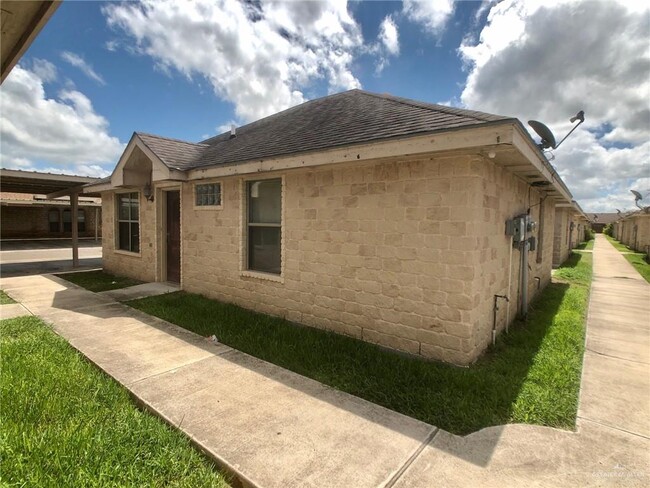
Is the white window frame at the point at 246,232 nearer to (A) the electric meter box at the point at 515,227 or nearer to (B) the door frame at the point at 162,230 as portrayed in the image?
(B) the door frame at the point at 162,230

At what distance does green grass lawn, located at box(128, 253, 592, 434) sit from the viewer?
10.6 ft

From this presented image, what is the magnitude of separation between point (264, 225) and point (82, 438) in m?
4.30

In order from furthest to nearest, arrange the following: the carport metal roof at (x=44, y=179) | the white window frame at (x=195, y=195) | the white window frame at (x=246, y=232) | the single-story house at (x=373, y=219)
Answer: the carport metal roof at (x=44, y=179)
the white window frame at (x=195, y=195)
the white window frame at (x=246, y=232)
the single-story house at (x=373, y=219)

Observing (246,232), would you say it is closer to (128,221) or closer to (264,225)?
(264,225)

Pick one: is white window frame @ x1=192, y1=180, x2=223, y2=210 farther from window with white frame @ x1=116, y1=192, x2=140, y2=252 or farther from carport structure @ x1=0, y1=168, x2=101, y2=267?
carport structure @ x1=0, y1=168, x2=101, y2=267

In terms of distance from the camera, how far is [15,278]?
10281 millimetres

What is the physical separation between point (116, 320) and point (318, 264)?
3757 millimetres

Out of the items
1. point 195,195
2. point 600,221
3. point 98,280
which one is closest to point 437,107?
point 195,195

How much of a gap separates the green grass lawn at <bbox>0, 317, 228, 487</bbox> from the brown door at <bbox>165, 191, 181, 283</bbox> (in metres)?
5.05

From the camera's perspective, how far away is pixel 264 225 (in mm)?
6434

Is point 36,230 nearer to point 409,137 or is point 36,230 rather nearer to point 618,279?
point 409,137

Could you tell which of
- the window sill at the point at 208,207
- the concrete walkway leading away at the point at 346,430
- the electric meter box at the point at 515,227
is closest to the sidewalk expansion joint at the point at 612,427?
the concrete walkway leading away at the point at 346,430

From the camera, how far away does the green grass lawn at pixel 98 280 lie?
353 inches

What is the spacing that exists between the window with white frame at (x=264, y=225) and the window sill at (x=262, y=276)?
4.8 inches
